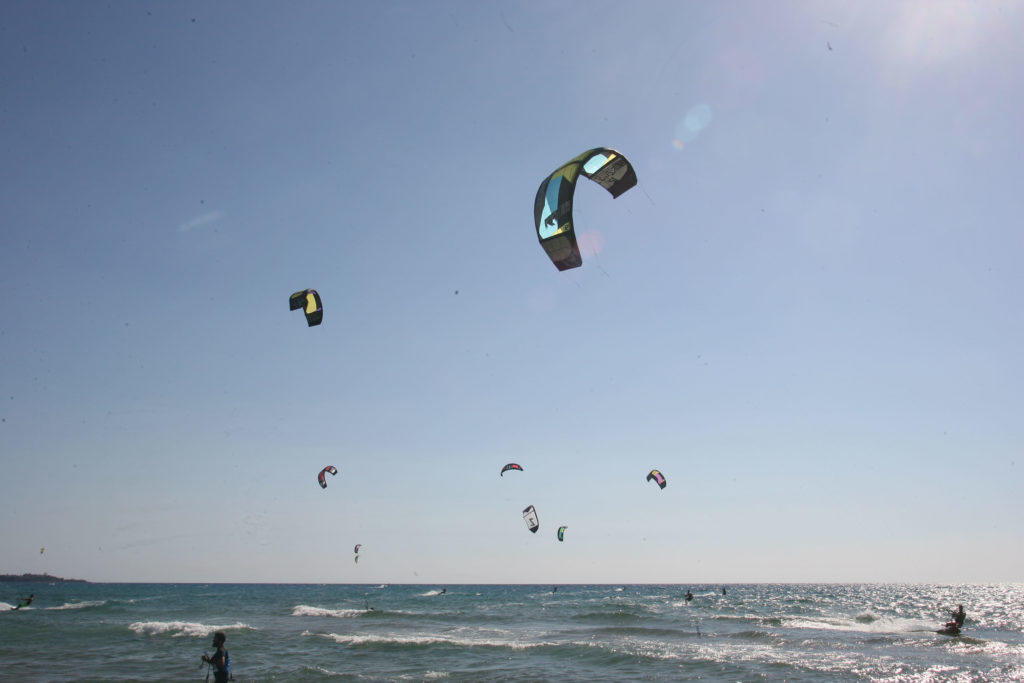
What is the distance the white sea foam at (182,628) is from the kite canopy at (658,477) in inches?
727

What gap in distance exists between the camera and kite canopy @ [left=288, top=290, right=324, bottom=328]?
15.6 meters

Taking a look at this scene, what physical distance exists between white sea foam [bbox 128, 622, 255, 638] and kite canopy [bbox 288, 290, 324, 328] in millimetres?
16426

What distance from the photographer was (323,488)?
22094mm

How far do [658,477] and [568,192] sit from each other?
1815 cm

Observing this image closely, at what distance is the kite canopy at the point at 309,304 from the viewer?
1559 centimetres

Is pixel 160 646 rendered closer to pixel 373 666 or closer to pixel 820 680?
pixel 373 666

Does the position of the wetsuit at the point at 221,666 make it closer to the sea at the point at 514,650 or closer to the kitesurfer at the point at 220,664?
the kitesurfer at the point at 220,664

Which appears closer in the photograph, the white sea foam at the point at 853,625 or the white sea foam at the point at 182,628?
the white sea foam at the point at 182,628

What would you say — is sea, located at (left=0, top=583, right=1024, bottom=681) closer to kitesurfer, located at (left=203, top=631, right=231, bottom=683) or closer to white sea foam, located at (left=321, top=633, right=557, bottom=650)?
white sea foam, located at (left=321, top=633, right=557, bottom=650)

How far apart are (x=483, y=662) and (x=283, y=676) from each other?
5351mm

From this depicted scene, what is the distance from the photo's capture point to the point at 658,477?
988 inches

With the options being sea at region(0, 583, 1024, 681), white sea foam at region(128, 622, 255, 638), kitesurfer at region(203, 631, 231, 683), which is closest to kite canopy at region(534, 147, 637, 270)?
kitesurfer at region(203, 631, 231, 683)

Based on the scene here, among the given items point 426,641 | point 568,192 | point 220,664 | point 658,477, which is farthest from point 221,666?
point 658,477

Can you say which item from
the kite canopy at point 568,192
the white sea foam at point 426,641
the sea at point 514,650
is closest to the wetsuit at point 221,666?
the sea at point 514,650
